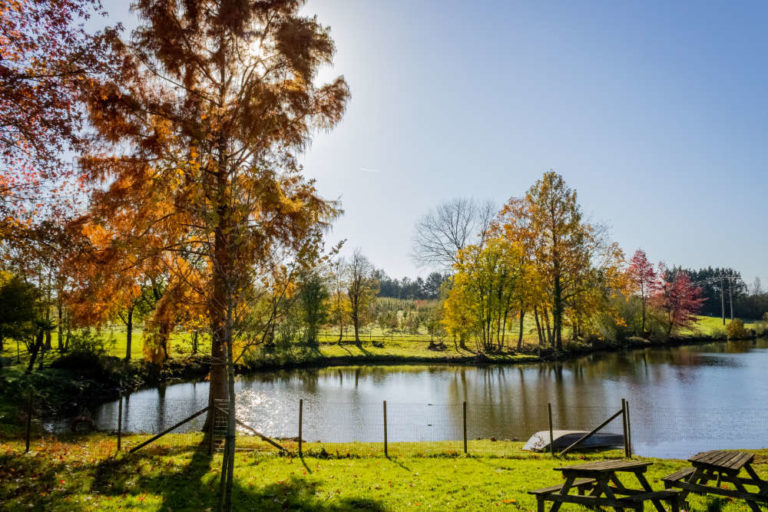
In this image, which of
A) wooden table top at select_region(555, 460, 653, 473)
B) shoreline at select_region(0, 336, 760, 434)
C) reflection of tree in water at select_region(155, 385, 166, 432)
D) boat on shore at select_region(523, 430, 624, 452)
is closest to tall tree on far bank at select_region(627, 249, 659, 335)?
shoreline at select_region(0, 336, 760, 434)

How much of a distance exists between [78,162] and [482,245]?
33.9 m

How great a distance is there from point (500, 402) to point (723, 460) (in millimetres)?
14722

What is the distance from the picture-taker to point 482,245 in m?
40.5

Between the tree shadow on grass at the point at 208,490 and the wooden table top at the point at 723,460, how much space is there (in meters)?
4.72

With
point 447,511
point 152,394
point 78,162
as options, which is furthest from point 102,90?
point 152,394

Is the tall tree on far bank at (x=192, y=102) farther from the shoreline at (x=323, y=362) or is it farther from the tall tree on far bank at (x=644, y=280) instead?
the tall tree on far bank at (x=644, y=280)

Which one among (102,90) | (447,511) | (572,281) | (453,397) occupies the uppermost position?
(102,90)

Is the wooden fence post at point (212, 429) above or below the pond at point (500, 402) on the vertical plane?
above

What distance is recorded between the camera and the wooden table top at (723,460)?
6.20 meters

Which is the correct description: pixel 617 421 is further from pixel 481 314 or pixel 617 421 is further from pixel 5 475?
pixel 481 314

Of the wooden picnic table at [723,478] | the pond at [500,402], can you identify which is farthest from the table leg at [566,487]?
the pond at [500,402]

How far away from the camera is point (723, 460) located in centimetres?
653

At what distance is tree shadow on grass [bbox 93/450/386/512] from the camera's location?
6938 millimetres

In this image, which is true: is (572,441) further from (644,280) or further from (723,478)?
(644,280)
